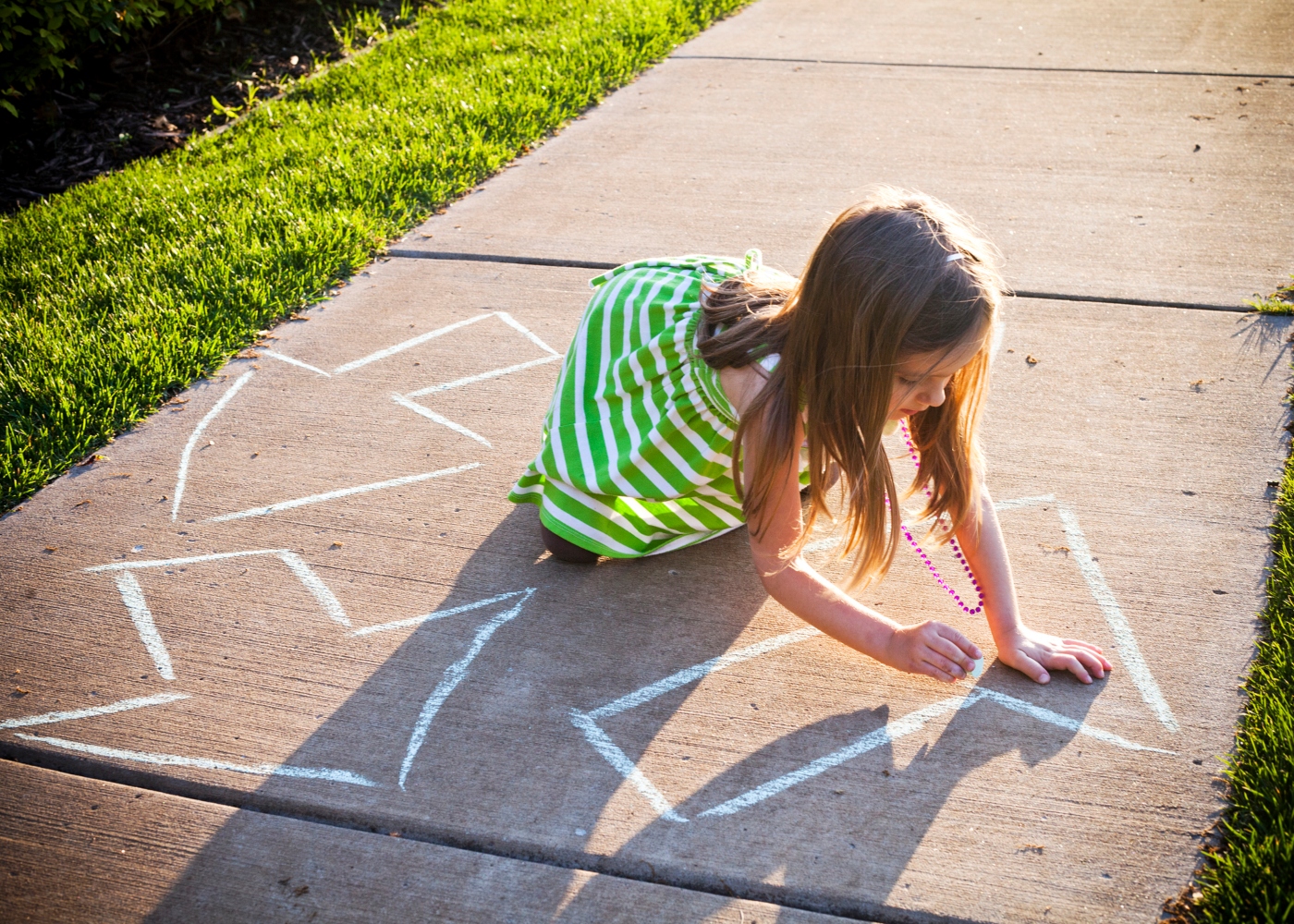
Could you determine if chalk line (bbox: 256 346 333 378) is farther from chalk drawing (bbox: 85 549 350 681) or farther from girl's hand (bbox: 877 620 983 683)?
girl's hand (bbox: 877 620 983 683)

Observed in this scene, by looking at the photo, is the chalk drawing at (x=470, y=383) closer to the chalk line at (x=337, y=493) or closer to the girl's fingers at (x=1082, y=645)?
the chalk line at (x=337, y=493)

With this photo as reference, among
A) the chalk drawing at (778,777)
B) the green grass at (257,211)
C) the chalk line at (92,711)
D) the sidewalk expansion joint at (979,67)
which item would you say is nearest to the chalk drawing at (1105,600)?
the chalk drawing at (778,777)

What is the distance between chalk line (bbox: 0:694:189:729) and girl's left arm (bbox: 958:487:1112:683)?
1698 millimetres

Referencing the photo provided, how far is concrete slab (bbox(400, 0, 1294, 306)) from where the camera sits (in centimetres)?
360

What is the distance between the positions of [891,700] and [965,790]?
0.81 feet

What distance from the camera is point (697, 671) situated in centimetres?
211

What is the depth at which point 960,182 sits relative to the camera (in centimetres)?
411

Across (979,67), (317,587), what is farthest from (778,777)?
(979,67)

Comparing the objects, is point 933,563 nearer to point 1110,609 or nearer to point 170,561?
point 1110,609

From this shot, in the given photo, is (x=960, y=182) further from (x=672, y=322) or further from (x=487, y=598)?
(x=487, y=598)

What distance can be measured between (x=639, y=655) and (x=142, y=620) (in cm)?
116

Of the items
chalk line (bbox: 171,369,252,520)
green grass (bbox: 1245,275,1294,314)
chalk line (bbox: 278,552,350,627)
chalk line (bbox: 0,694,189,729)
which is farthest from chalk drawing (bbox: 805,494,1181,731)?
chalk line (bbox: 171,369,252,520)

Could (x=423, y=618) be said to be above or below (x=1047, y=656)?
above

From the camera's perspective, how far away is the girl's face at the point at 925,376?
5.75 feet
